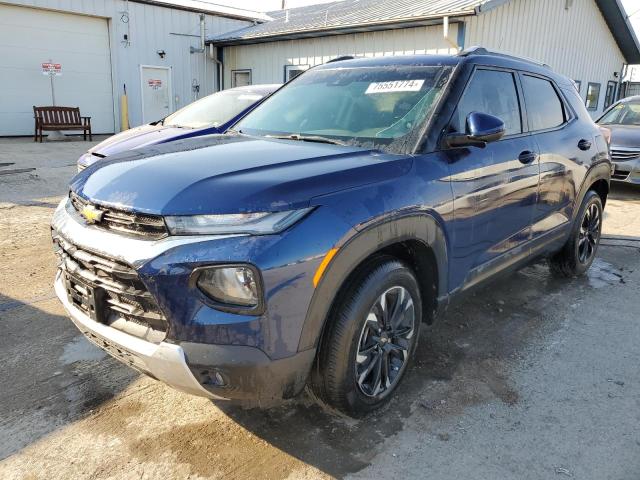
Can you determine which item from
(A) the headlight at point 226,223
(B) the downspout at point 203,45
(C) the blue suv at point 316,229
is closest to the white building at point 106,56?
(B) the downspout at point 203,45

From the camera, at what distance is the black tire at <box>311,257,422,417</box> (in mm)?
2434

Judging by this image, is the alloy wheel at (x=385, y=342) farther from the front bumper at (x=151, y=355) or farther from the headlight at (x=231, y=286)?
the front bumper at (x=151, y=355)

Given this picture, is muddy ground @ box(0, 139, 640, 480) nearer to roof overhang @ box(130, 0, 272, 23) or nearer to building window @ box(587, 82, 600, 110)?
roof overhang @ box(130, 0, 272, 23)

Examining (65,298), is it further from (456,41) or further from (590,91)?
(590,91)

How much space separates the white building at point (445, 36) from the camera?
1190 centimetres

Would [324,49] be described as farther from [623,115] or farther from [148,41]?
[623,115]

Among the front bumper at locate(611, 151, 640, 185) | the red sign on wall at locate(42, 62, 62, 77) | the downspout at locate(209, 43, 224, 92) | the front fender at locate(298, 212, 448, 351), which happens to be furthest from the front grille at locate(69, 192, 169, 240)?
the downspout at locate(209, 43, 224, 92)

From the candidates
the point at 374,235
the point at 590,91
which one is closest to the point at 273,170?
the point at 374,235

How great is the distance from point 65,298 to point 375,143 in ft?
5.91

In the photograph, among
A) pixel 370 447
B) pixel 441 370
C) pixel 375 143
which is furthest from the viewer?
pixel 441 370

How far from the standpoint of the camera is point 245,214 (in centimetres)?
213

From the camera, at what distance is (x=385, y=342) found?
9.02 ft

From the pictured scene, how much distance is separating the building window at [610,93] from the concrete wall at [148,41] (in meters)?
13.8

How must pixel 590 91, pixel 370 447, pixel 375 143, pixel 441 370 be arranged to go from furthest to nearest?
1. pixel 590 91
2. pixel 441 370
3. pixel 375 143
4. pixel 370 447
